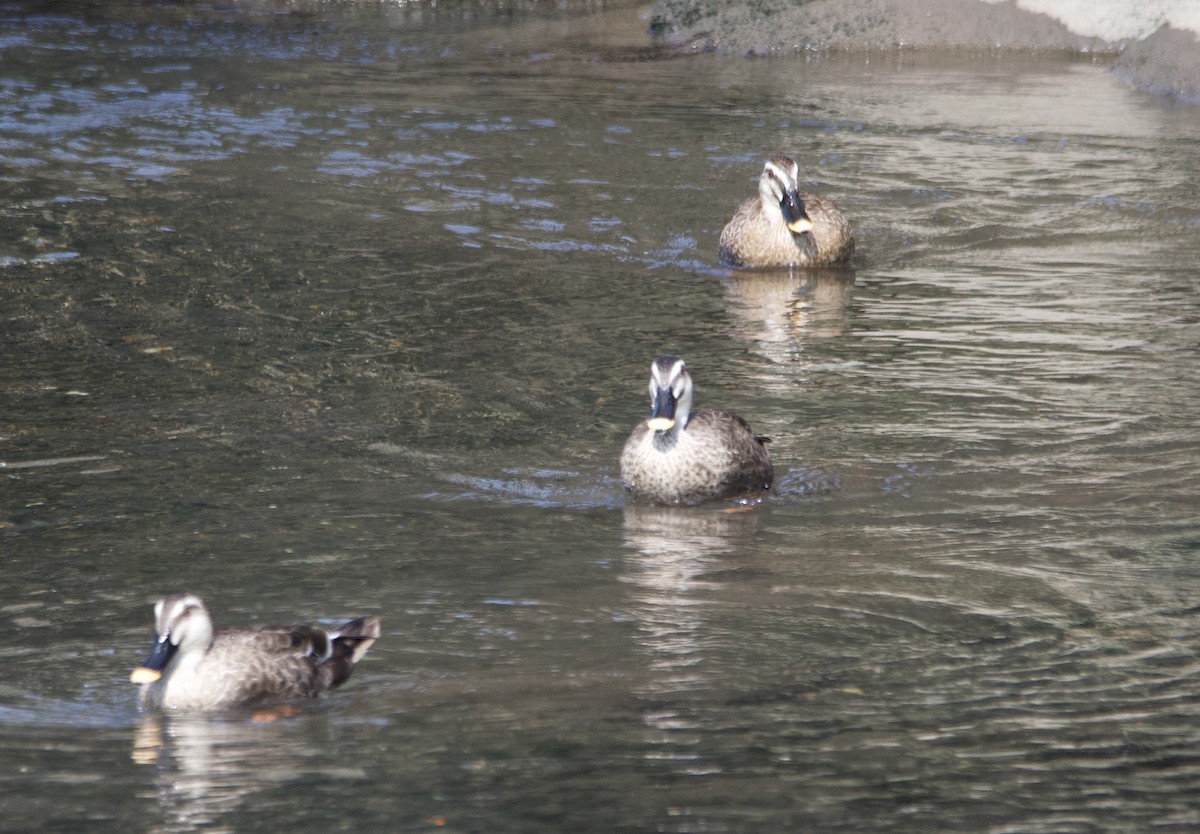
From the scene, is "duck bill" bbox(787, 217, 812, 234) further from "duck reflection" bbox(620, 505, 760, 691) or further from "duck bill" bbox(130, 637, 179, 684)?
"duck bill" bbox(130, 637, 179, 684)

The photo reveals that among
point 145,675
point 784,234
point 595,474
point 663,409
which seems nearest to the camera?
point 145,675

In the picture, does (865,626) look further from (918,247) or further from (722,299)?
(918,247)

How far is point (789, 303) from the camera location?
42.0 ft

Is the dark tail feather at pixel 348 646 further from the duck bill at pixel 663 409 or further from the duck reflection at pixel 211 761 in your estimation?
the duck bill at pixel 663 409

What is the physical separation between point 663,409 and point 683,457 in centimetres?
30

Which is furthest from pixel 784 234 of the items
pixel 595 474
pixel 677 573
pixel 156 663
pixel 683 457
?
pixel 156 663

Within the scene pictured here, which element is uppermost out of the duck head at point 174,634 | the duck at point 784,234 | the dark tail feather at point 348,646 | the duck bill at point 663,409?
the duck at point 784,234

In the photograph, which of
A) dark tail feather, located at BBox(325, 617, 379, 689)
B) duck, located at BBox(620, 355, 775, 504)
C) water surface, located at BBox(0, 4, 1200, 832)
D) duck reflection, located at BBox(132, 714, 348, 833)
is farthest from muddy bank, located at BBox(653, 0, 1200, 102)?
duck reflection, located at BBox(132, 714, 348, 833)

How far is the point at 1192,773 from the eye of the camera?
18.0ft

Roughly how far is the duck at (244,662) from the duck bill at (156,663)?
0.05 m

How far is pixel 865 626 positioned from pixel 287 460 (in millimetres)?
3354

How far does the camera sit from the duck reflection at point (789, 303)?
1167 centimetres

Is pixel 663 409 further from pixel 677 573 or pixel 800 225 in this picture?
pixel 800 225

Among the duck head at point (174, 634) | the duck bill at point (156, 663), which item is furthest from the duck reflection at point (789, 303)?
the duck bill at point (156, 663)
